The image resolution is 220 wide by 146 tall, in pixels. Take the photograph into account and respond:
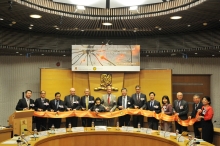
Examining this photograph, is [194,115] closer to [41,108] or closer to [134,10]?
[134,10]

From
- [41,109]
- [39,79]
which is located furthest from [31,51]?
[41,109]

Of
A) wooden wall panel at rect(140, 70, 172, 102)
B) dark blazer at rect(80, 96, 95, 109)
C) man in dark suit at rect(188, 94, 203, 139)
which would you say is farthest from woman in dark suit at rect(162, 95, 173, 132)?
wooden wall panel at rect(140, 70, 172, 102)

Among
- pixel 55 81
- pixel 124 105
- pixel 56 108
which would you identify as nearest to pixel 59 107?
pixel 56 108

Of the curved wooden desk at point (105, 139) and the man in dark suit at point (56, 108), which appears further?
the man in dark suit at point (56, 108)

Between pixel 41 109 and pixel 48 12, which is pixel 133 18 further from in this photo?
pixel 41 109

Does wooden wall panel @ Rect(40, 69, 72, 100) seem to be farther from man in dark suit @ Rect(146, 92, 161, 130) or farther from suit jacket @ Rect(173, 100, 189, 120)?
suit jacket @ Rect(173, 100, 189, 120)

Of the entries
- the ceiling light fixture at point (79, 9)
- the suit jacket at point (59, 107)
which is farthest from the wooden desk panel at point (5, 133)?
the ceiling light fixture at point (79, 9)

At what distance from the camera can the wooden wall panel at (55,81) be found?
443 inches

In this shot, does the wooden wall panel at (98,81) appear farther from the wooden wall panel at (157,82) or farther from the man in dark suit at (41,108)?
the man in dark suit at (41,108)

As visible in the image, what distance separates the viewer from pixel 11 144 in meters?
5.47

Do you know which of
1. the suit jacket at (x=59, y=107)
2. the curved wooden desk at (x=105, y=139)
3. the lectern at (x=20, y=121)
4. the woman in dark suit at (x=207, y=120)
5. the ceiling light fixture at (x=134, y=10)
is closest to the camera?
the curved wooden desk at (x=105, y=139)

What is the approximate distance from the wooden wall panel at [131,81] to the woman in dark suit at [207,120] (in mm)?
4239

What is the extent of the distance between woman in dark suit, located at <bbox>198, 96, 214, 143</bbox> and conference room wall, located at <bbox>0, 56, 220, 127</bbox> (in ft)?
15.6

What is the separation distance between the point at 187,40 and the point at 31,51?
5748mm
